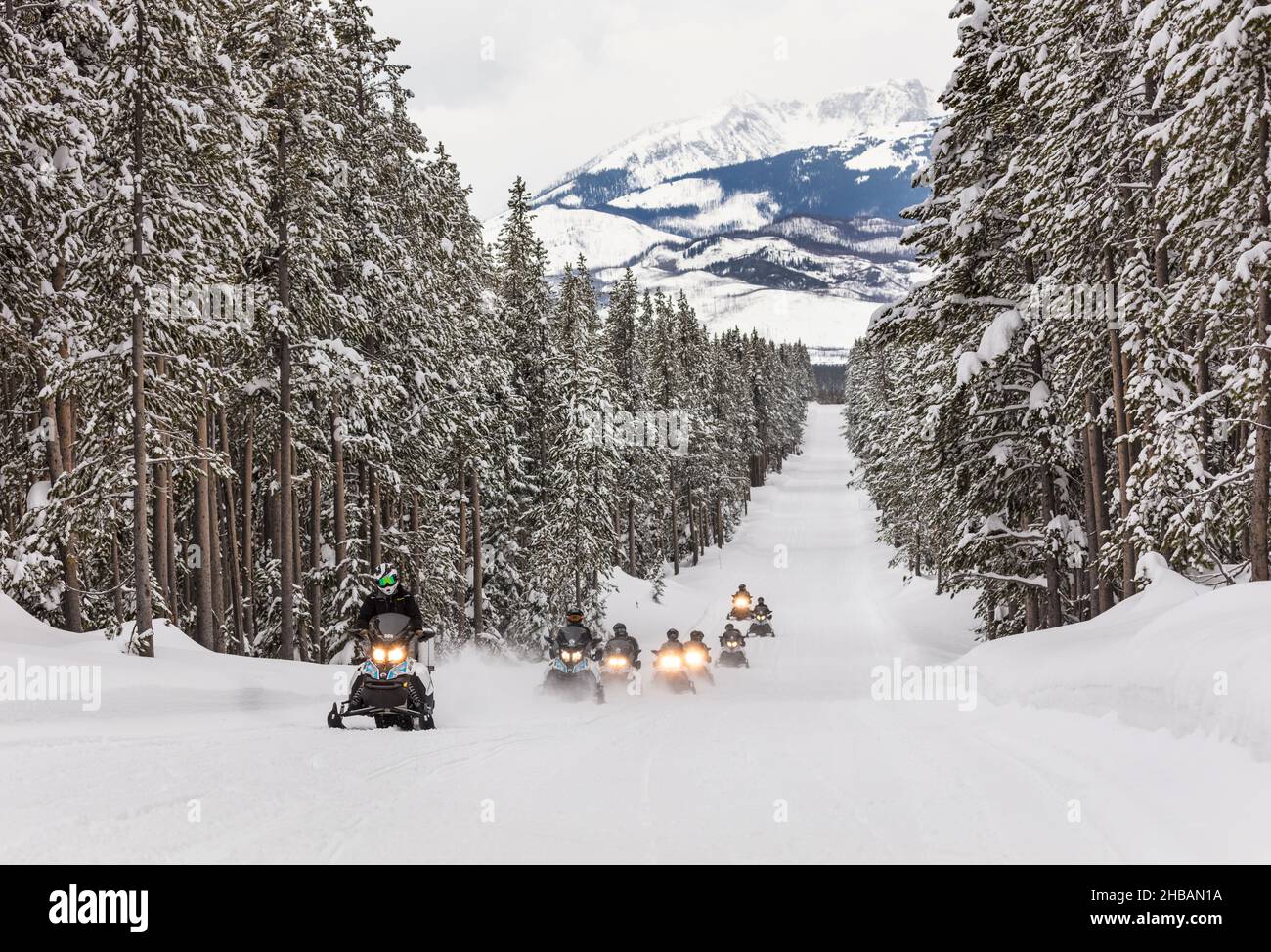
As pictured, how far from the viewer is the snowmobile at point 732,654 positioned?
28578 millimetres

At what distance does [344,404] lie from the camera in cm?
2184

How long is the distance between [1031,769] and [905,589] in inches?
1613

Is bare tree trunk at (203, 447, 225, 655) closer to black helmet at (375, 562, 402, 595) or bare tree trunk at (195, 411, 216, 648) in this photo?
bare tree trunk at (195, 411, 216, 648)

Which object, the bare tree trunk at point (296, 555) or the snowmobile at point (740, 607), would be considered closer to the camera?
the bare tree trunk at point (296, 555)

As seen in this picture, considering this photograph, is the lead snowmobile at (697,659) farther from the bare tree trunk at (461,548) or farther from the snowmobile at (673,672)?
the bare tree trunk at (461,548)

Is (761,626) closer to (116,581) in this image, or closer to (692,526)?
(116,581)

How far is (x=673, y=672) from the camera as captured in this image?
2008 cm

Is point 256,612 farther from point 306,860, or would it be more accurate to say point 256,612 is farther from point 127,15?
point 306,860

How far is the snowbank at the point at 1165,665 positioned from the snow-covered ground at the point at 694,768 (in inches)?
1.4
